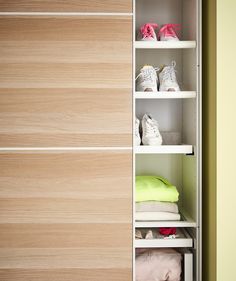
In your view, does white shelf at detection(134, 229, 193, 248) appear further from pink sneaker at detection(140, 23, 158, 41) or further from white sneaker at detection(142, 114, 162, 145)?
pink sneaker at detection(140, 23, 158, 41)

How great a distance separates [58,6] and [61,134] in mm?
730

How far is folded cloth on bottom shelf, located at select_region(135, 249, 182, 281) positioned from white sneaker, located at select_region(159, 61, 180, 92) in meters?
1.03

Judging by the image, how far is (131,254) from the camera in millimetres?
2348

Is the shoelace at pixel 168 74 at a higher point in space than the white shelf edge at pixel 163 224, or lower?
higher

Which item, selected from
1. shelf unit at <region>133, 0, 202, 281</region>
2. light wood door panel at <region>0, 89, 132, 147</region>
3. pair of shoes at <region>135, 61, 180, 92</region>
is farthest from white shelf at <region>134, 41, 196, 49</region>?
light wood door panel at <region>0, 89, 132, 147</region>

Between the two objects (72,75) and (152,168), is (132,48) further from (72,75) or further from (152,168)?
(152,168)

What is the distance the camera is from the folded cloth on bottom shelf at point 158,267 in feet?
8.11

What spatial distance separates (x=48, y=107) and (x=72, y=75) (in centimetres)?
23

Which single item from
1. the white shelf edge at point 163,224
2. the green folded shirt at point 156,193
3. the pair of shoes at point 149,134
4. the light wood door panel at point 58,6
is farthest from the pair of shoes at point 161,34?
the white shelf edge at point 163,224

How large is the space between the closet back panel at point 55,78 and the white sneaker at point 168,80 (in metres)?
0.34

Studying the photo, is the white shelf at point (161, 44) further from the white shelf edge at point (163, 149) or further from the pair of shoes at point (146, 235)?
the pair of shoes at point (146, 235)

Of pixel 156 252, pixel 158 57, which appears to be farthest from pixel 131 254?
pixel 158 57

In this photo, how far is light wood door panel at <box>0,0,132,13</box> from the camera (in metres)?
2.31

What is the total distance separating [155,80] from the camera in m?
2.54
